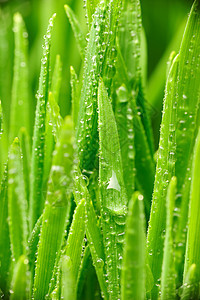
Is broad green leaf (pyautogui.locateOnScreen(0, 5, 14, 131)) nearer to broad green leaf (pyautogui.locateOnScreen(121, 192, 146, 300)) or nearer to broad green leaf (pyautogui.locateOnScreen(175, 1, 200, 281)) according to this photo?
broad green leaf (pyautogui.locateOnScreen(175, 1, 200, 281))

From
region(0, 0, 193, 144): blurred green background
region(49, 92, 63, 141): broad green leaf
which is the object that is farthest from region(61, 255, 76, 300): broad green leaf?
region(0, 0, 193, 144): blurred green background

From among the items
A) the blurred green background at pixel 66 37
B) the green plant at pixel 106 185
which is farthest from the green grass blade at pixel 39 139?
the blurred green background at pixel 66 37

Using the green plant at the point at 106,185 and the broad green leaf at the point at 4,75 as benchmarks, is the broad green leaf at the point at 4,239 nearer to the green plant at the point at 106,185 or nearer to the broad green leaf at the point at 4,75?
the green plant at the point at 106,185

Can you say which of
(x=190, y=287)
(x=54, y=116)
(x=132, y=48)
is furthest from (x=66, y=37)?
(x=190, y=287)

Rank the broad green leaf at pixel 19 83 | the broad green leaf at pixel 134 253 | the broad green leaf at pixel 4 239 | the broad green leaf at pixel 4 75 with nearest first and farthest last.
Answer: the broad green leaf at pixel 134 253 → the broad green leaf at pixel 4 239 → the broad green leaf at pixel 19 83 → the broad green leaf at pixel 4 75

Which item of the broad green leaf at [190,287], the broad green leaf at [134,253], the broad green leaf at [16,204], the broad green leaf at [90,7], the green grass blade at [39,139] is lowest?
the broad green leaf at [190,287]

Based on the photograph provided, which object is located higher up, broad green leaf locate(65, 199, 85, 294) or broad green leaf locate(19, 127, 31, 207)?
broad green leaf locate(19, 127, 31, 207)

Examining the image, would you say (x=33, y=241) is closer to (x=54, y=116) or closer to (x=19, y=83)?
(x=54, y=116)

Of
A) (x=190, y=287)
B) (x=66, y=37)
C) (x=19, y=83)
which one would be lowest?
(x=190, y=287)
